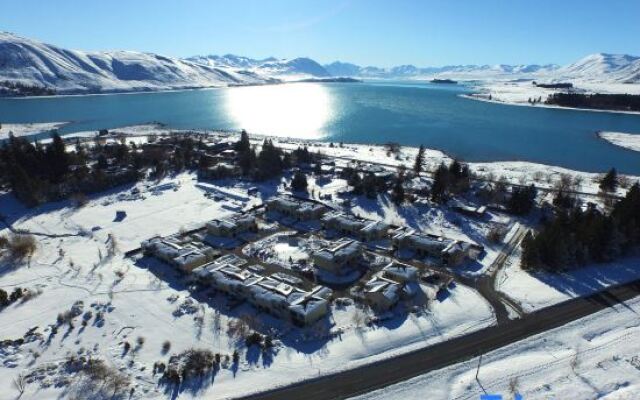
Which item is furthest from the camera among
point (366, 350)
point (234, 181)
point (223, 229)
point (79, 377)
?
point (234, 181)

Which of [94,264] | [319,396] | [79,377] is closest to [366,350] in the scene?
[319,396]

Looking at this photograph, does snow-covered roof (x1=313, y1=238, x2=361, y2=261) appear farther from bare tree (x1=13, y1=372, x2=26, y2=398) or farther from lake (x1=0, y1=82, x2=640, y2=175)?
lake (x1=0, y1=82, x2=640, y2=175)

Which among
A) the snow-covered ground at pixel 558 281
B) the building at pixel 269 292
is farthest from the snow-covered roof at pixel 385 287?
the snow-covered ground at pixel 558 281

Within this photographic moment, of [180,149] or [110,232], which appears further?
[180,149]

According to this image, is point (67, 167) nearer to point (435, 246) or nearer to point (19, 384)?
point (19, 384)

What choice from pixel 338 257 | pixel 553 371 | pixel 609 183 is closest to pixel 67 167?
pixel 338 257

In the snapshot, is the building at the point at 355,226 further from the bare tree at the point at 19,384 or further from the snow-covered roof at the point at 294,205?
the bare tree at the point at 19,384

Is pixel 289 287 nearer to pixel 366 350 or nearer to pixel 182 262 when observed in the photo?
pixel 366 350
